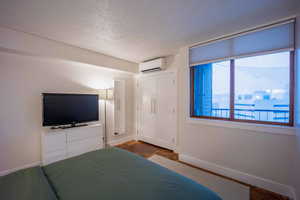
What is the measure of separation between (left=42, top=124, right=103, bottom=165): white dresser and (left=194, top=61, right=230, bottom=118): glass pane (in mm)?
2359

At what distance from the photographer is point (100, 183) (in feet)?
3.43

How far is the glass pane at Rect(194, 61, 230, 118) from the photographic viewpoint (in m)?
2.23

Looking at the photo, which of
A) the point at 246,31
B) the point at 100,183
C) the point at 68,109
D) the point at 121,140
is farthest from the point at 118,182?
the point at 121,140

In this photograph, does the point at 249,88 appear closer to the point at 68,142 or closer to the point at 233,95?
the point at 233,95

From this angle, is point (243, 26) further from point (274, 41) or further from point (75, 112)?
point (75, 112)

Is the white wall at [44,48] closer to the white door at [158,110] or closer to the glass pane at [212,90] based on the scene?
the white door at [158,110]

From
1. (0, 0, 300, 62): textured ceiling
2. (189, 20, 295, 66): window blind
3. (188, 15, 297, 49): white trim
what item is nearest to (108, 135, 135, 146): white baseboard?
(0, 0, 300, 62): textured ceiling

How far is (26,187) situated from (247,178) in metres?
2.72

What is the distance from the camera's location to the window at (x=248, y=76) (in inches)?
67.4

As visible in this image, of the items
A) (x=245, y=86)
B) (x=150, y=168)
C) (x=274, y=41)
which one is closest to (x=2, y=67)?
(x=150, y=168)

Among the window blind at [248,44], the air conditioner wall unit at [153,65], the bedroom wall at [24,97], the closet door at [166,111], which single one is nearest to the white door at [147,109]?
the closet door at [166,111]

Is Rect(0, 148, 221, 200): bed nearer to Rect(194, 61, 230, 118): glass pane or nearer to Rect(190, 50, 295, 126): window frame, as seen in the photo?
Rect(190, 50, 295, 126): window frame

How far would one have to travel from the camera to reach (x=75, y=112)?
8.79 ft

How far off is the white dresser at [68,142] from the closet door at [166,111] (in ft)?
5.14
